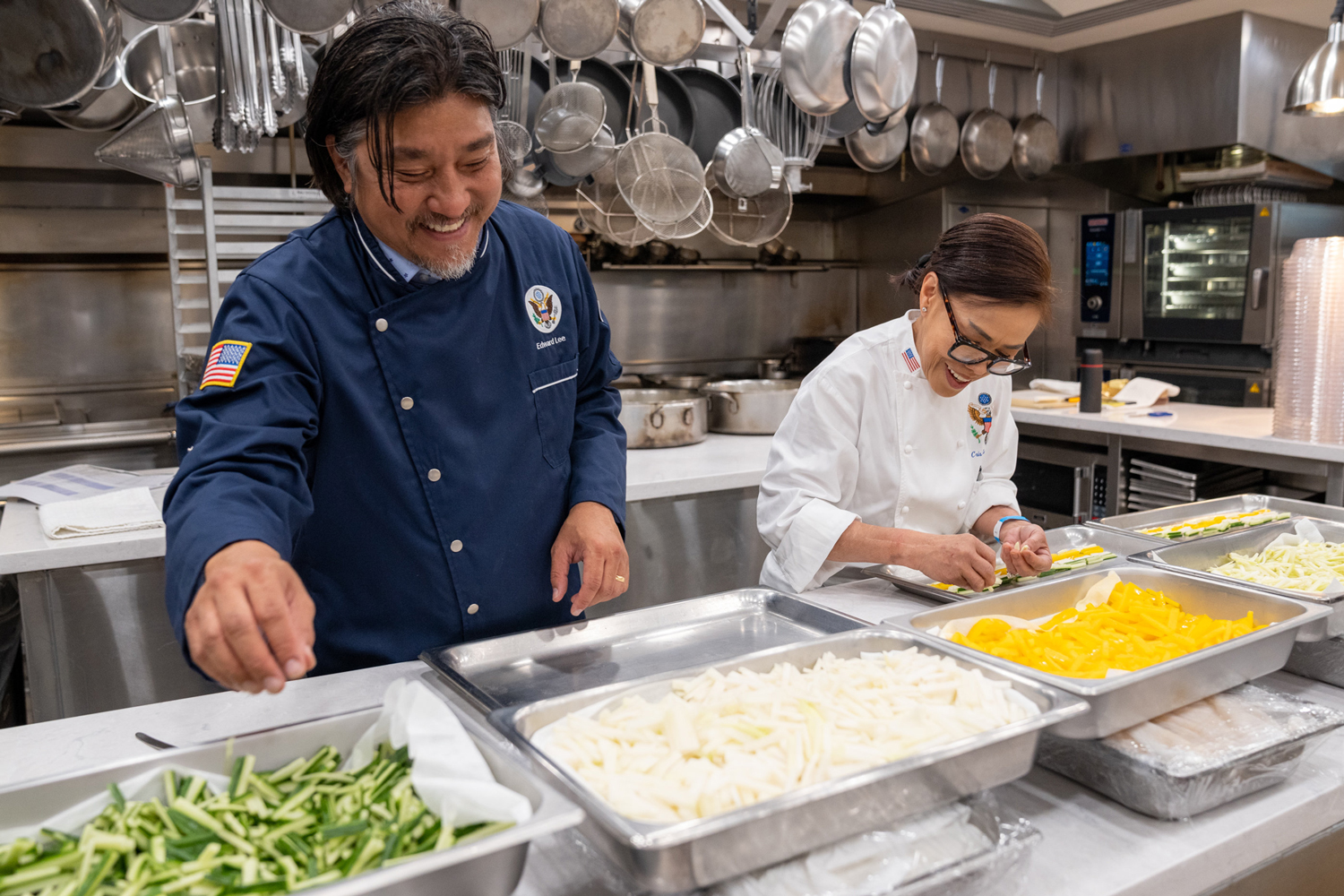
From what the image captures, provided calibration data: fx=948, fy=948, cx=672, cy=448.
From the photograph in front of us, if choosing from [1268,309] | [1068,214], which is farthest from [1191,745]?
[1068,214]

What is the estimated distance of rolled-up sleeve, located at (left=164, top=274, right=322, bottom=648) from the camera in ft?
3.45

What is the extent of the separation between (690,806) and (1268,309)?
483cm

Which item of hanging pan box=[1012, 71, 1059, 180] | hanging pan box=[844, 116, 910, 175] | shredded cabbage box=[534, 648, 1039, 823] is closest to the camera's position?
shredded cabbage box=[534, 648, 1039, 823]

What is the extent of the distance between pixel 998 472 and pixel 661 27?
1.76m

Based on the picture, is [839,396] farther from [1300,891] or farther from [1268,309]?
[1268,309]

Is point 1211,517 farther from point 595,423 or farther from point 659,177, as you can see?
point 659,177

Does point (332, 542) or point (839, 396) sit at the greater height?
point (839, 396)

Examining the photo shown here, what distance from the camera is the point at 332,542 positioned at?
148cm

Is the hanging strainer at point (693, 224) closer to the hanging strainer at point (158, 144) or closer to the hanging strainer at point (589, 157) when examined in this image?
the hanging strainer at point (589, 157)

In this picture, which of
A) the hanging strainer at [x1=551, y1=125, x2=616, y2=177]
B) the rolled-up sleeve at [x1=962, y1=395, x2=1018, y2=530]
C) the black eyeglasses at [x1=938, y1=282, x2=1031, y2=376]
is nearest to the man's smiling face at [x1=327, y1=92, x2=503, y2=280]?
the black eyeglasses at [x1=938, y1=282, x2=1031, y2=376]

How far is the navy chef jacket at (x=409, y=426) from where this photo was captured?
1.35m

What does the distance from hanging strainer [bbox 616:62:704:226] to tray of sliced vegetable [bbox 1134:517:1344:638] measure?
2056mm

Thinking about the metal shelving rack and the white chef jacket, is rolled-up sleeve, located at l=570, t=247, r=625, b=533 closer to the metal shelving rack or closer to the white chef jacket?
the white chef jacket

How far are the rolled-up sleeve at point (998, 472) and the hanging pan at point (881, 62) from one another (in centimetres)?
141
